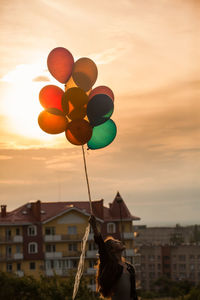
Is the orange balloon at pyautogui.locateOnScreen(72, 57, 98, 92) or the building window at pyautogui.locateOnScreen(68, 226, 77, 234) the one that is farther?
the building window at pyautogui.locateOnScreen(68, 226, 77, 234)

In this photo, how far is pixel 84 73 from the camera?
8.74 meters

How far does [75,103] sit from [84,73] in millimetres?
715

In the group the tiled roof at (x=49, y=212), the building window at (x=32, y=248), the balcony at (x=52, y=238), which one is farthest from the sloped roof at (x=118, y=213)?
the building window at (x=32, y=248)

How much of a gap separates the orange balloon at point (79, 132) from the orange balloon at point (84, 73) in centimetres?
63

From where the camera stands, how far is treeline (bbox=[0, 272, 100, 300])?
27.5 m

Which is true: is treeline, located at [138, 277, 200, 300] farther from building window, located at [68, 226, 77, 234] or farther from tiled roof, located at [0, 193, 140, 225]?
building window, located at [68, 226, 77, 234]

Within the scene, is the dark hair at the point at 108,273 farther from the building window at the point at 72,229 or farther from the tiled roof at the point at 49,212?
the building window at the point at 72,229

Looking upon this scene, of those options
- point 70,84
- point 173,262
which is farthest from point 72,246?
point 173,262

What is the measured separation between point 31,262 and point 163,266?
57.9 metres

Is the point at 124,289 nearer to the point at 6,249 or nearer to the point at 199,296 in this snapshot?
the point at 199,296

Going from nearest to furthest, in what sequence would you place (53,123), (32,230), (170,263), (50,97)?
(53,123) < (50,97) < (32,230) < (170,263)

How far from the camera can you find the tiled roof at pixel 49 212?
54.6m

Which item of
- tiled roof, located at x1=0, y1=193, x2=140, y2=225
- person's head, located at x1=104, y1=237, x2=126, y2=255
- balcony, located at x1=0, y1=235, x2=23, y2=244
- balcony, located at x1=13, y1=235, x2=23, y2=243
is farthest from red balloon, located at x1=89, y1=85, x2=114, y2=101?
balcony, located at x1=13, y1=235, x2=23, y2=243

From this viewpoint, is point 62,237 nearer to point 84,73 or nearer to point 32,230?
point 32,230
